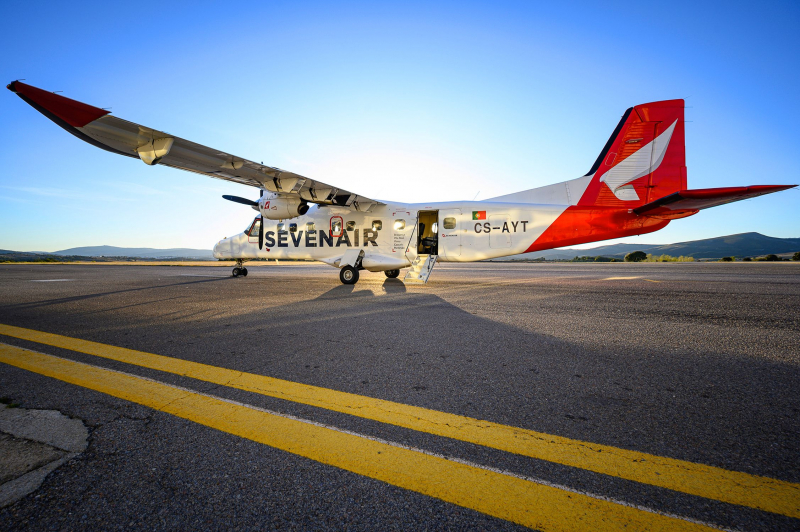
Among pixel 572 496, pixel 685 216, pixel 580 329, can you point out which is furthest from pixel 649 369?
pixel 685 216

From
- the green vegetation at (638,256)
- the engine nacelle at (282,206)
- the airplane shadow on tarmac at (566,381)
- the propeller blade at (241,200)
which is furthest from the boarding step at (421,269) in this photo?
the green vegetation at (638,256)

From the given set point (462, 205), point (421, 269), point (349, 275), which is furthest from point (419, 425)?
point (462, 205)

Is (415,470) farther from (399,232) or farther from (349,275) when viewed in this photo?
(399,232)

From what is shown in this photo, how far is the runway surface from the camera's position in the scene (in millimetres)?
1227

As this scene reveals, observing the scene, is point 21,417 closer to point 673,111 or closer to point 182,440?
point 182,440

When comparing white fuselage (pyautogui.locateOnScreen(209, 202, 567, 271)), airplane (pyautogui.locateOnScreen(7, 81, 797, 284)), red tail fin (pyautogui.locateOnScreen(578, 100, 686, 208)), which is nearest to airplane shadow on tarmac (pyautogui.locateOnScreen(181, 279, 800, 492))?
airplane (pyautogui.locateOnScreen(7, 81, 797, 284))

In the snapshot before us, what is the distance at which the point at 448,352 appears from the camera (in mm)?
3131

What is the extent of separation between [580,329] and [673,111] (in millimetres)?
8426

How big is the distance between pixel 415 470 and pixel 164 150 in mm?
7956

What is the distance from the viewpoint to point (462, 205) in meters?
10.5

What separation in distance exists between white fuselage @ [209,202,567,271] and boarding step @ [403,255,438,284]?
0.32 meters

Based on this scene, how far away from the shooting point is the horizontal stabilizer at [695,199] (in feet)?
20.4

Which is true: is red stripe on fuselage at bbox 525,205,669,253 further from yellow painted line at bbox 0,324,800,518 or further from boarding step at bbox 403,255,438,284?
yellow painted line at bbox 0,324,800,518

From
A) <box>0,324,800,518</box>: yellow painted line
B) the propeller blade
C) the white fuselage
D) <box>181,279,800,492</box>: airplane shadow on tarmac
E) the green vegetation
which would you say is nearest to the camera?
<box>0,324,800,518</box>: yellow painted line
